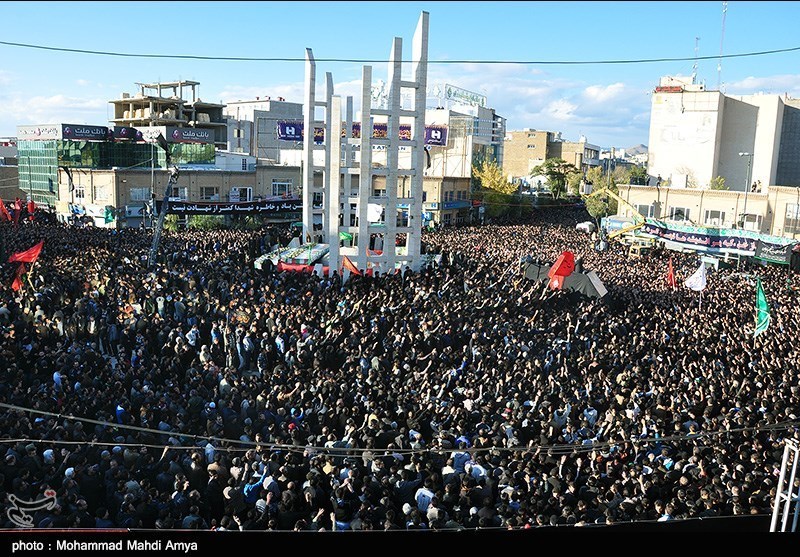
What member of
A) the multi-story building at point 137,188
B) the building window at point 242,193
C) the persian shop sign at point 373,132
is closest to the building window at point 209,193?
the multi-story building at point 137,188

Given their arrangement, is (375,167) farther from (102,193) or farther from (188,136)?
(188,136)

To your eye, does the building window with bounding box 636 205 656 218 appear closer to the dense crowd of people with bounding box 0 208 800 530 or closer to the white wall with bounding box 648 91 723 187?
the white wall with bounding box 648 91 723 187

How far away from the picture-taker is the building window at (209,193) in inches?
1624

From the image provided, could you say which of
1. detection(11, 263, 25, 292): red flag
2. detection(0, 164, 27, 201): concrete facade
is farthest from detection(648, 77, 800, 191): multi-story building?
detection(0, 164, 27, 201): concrete facade

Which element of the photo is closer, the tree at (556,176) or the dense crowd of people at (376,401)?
the dense crowd of people at (376,401)

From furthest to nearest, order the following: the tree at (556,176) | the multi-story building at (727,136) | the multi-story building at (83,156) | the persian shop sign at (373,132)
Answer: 1. the tree at (556,176)
2. the multi-story building at (727,136)
3. the persian shop sign at (373,132)
4. the multi-story building at (83,156)

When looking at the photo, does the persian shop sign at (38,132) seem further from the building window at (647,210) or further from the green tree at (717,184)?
the green tree at (717,184)

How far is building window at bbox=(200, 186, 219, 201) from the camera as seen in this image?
4125cm

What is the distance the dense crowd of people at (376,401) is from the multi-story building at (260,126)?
42.5 meters

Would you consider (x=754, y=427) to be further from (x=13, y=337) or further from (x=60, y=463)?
(x=13, y=337)

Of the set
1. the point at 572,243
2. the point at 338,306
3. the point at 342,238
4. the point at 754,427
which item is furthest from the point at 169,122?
the point at 754,427

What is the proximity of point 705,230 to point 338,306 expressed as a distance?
1896 centimetres

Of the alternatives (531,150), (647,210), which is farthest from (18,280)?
(531,150)

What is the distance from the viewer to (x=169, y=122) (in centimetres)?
5744
